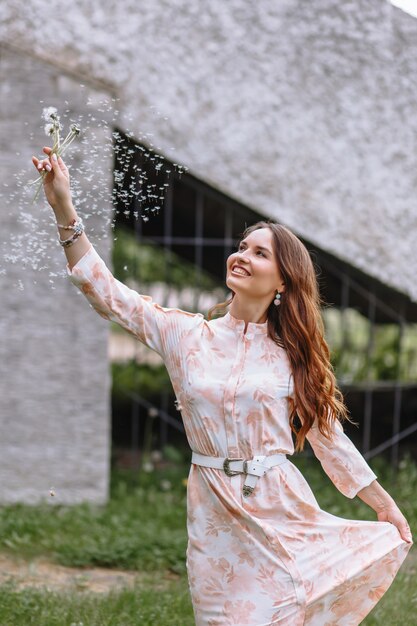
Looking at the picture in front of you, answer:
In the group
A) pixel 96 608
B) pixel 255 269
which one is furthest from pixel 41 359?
pixel 255 269

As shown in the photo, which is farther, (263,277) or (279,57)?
(279,57)

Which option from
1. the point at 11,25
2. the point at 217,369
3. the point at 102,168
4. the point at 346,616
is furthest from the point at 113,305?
the point at 11,25

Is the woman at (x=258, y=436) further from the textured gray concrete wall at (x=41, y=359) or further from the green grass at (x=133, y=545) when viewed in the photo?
the textured gray concrete wall at (x=41, y=359)

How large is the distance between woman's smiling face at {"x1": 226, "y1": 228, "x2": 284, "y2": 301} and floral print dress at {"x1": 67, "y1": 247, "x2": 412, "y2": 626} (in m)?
0.12

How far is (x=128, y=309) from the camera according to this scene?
9.67 feet

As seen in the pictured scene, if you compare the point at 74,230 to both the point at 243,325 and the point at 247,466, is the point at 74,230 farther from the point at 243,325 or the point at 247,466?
the point at 247,466

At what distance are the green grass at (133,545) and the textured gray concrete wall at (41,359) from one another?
0.26 metres

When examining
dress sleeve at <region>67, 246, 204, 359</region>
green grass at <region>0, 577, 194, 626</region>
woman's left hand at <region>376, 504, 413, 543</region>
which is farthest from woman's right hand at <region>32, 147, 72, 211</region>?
green grass at <region>0, 577, 194, 626</region>

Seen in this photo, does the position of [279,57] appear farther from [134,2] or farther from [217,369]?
[217,369]

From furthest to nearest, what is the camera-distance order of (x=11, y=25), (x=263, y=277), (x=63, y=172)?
(x=11, y=25), (x=263, y=277), (x=63, y=172)

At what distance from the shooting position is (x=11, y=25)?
5.79 meters

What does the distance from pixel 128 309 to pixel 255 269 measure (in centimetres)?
42

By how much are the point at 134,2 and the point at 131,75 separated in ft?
1.47

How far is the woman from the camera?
2893 mm
